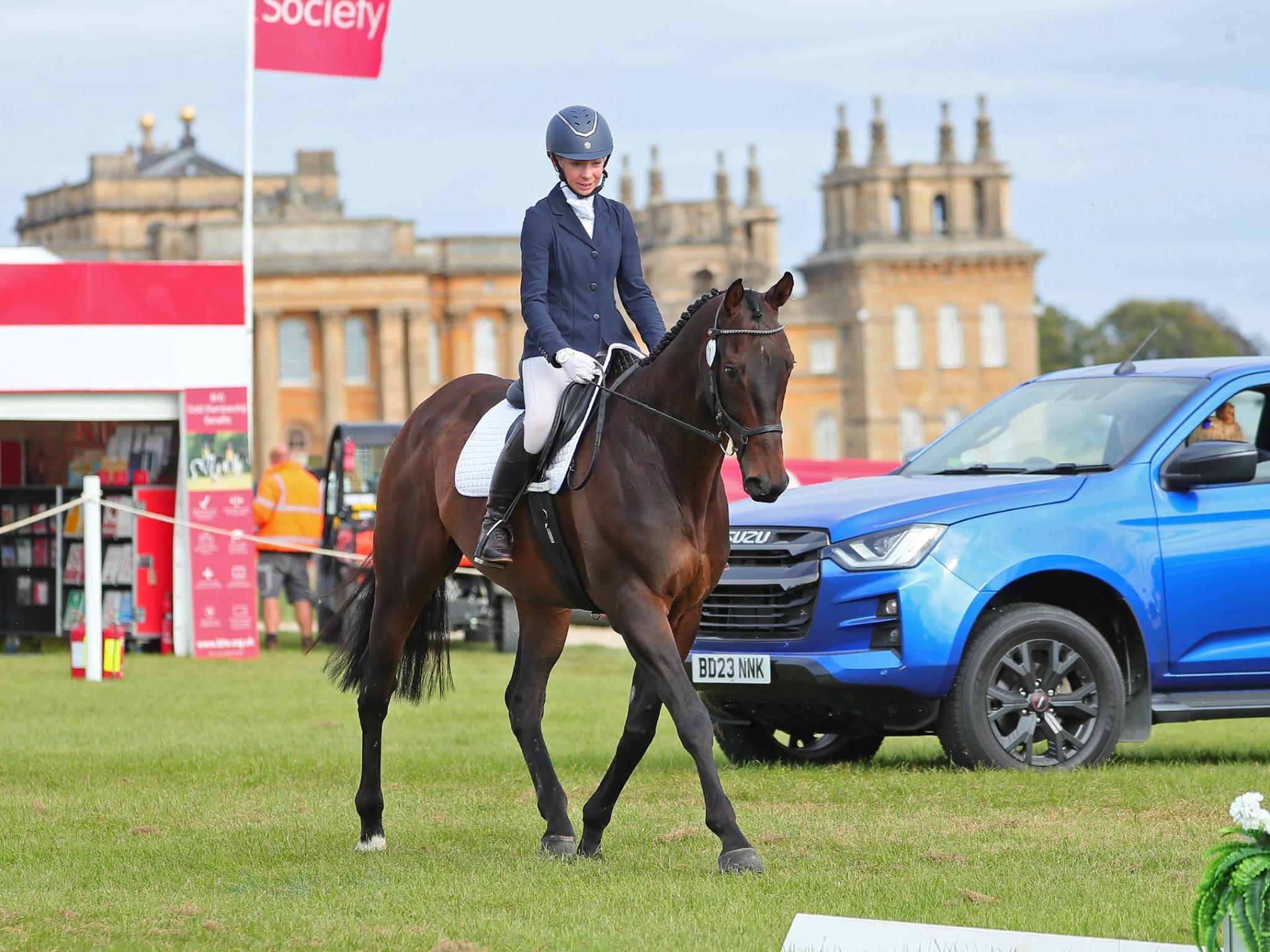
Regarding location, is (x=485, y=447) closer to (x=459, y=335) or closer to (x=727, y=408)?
→ (x=727, y=408)

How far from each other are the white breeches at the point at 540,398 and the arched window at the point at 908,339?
118541 millimetres

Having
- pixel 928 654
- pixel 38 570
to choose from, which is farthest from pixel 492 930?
pixel 38 570

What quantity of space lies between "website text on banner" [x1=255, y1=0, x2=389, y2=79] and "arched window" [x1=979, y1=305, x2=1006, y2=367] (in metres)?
105

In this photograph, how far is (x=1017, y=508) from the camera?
32.1 feet

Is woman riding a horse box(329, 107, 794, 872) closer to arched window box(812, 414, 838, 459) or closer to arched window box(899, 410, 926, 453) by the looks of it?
arched window box(899, 410, 926, 453)

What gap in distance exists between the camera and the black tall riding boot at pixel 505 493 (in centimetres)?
753

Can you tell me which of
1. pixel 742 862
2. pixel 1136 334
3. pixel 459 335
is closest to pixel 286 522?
pixel 742 862

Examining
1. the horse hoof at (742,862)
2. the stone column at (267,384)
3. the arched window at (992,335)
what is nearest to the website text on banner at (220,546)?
the horse hoof at (742,862)

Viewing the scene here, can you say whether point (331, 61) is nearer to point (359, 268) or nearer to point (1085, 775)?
point (1085, 775)

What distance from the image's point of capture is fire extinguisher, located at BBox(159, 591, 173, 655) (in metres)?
21.3

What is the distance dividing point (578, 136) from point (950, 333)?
395ft

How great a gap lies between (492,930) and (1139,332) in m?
145

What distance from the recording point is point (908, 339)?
12556cm

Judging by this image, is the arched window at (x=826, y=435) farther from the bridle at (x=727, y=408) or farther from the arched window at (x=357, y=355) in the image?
the bridle at (x=727, y=408)
